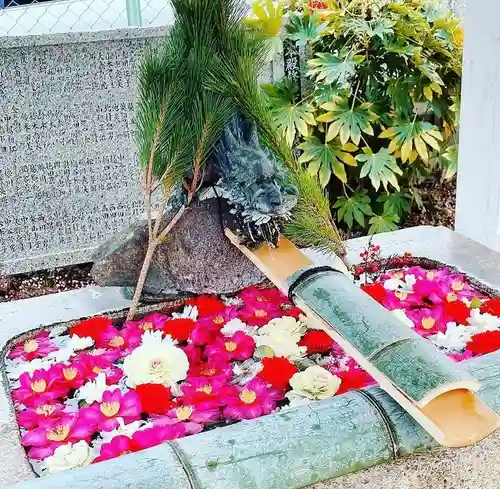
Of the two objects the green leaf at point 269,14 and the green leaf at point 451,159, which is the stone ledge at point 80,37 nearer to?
the green leaf at point 269,14

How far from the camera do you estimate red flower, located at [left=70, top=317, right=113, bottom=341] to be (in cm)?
129

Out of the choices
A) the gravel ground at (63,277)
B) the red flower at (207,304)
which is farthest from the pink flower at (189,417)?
the gravel ground at (63,277)

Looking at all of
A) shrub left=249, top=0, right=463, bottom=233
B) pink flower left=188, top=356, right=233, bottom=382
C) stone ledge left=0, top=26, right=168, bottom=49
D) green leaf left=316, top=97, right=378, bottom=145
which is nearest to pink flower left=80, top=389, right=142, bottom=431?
pink flower left=188, top=356, right=233, bottom=382

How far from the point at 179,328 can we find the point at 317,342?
0.26 meters

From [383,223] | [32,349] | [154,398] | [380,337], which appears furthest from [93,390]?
[383,223]

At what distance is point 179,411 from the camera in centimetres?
104

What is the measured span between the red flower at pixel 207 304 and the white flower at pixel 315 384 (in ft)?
1.01

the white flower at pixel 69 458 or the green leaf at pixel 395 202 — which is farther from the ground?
the white flower at pixel 69 458

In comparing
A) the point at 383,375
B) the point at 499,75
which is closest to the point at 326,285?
the point at 383,375

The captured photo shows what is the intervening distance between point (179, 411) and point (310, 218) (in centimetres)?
47

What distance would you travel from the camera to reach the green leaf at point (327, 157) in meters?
3.15

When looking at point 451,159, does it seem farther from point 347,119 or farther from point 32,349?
point 32,349

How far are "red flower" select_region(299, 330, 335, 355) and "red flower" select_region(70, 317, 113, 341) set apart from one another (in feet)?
1.26

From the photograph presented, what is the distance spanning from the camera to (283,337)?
1.25 meters
